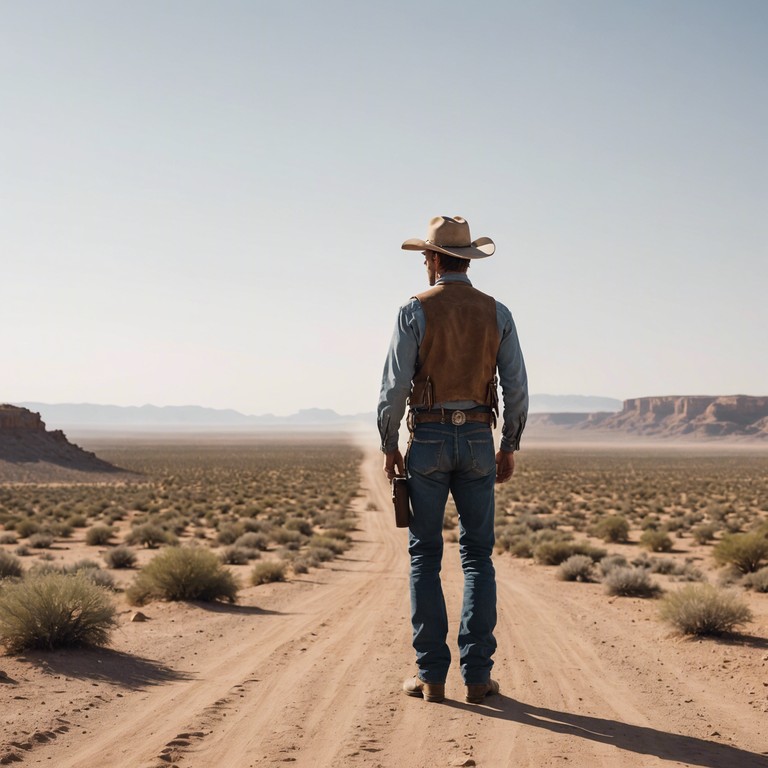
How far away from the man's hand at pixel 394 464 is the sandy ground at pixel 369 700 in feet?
4.32

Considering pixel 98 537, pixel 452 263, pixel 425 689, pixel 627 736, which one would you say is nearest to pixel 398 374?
pixel 452 263

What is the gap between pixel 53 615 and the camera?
6020 millimetres

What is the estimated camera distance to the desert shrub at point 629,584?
10.3 meters

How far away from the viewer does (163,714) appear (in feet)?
14.3

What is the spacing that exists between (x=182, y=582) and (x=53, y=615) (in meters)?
3.62

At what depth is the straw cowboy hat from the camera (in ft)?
15.6

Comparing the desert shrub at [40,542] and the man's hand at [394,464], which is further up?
the man's hand at [394,464]

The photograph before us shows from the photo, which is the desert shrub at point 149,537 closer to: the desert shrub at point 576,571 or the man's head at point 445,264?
the desert shrub at point 576,571

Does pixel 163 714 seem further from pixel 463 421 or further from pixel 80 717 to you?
pixel 463 421

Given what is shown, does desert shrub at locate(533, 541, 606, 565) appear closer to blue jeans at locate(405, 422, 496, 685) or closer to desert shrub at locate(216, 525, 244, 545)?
desert shrub at locate(216, 525, 244, 545)

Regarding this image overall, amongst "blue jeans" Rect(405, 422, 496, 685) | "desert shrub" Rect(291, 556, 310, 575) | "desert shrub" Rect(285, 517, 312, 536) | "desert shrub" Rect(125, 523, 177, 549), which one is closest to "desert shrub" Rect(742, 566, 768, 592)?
"desert shrub" Rect(291, 556, 310, 575)

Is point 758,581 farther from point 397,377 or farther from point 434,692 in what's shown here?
point 397,377

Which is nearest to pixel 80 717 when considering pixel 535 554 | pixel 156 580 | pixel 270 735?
pixel 270 735

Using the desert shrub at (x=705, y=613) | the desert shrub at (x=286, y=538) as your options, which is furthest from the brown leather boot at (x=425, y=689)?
the desert shrub at (x=286, y=538)
